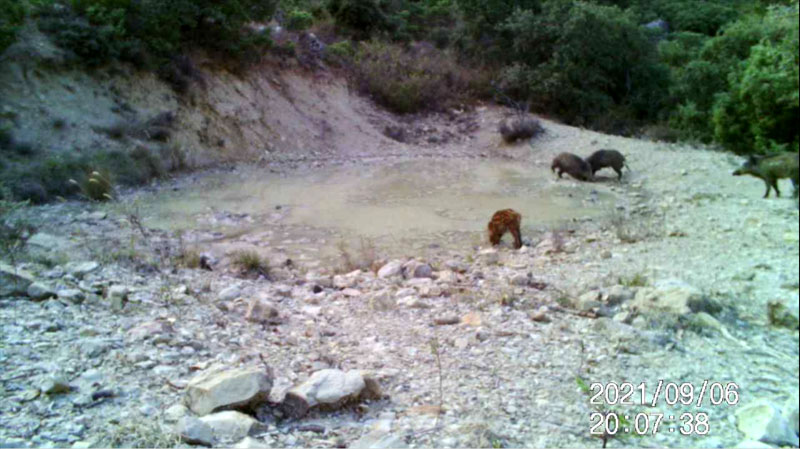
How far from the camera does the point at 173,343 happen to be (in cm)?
497

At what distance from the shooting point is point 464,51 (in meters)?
25.3

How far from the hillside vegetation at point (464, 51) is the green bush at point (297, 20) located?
0.23ft

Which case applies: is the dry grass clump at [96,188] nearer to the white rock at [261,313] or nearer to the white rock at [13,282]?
the white rock at [13,282]

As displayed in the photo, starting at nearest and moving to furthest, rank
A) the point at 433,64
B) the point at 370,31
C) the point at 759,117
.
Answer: the point at 759,117 < the point at 433,64 < the point at 370,31

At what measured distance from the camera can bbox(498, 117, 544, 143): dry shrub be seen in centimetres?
1956

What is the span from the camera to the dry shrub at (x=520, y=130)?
1956 centimetres

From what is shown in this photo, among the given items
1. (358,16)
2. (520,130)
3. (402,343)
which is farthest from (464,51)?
(402,343)

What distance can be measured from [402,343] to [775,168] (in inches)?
330

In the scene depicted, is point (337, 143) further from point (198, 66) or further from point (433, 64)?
point (433, 64)

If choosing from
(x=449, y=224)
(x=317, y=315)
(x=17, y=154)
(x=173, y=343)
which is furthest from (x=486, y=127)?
(x=173, y=343)

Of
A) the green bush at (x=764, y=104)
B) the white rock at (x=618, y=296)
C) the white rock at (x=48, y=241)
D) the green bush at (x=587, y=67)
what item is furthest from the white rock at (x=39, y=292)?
the green bush at (x=587, y=67)

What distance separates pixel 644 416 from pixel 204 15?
53.2 ft

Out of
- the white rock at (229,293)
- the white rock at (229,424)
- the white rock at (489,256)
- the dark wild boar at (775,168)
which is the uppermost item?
the dark wild boar at (775,168)

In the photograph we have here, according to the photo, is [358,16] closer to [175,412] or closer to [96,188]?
[96,188]
